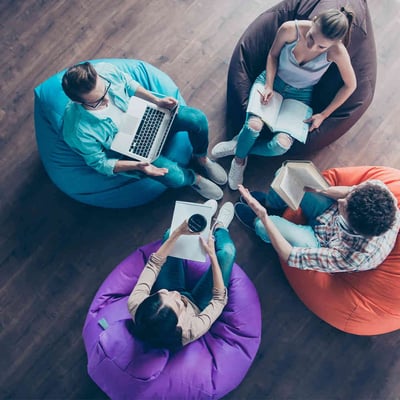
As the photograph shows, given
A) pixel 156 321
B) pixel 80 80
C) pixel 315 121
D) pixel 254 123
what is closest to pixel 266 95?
pixel 254 123

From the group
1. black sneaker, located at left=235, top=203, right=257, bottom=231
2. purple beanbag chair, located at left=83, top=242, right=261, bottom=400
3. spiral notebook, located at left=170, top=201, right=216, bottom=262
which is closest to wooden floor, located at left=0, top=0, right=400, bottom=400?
black sneaker, located at left=235, top=203, right=257, bottom=231

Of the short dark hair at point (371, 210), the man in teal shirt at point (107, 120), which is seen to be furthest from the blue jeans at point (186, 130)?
the short dark hair at point (371, 210)

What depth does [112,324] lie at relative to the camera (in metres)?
1.99

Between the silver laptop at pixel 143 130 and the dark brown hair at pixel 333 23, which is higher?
the dark brown hair at pixel 333 23

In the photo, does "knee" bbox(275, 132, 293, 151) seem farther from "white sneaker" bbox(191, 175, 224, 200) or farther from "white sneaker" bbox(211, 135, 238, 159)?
"white sneaker" bbox(191, 175, 224, 200)

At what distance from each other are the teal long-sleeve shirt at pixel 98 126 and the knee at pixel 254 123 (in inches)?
25.2

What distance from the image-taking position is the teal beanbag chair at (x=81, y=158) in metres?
2.30

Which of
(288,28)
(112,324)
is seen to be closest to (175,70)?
(288,28)

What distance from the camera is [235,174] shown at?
→ 2.57 metres

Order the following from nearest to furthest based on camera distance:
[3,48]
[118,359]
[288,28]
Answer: [118,359], [288,28], [3,48]

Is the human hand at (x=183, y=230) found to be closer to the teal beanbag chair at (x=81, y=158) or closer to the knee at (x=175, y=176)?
the knee at (x=175, y=176)

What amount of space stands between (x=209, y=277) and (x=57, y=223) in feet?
3.82

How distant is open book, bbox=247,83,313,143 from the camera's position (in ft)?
7.41

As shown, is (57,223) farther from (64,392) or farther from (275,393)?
(275,393)
